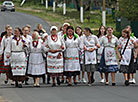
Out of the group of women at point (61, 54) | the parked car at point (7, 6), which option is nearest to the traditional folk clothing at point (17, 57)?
the group of women at point (61, 54)

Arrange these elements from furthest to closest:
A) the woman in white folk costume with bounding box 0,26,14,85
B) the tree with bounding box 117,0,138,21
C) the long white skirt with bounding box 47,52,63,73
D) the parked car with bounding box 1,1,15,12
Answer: the parked car with bounding box 1,1,15,12, the tree with bounding box 117,0,138,21, the woman in white folk costume with bounding box 0,26,14,85, the long white skirt with bounding box 47,52,63,73

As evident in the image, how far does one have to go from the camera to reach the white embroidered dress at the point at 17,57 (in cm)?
1587

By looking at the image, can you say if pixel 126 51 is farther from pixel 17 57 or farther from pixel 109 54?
pixel 17 57

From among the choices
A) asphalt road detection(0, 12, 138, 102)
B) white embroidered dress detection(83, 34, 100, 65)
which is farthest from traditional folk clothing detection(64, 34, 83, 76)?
asphalt road detection(0, 12, 138, 102)

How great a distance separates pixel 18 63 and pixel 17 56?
24 centimetres

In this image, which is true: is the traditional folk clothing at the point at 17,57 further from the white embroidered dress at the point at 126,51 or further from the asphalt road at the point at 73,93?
the white embroidered dress at the point at 126,51

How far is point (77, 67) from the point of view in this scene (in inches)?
648

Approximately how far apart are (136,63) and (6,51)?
14.2ft

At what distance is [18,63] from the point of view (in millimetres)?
15977

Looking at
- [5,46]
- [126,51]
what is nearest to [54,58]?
[5,46]

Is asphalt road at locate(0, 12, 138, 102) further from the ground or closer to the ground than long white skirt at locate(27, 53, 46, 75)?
closer to the ground

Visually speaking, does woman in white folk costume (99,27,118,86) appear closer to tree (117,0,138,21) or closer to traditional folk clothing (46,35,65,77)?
traditional folk clothing (46,35,65,77)

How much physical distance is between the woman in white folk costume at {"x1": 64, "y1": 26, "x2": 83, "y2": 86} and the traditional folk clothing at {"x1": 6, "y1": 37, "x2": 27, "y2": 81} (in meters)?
1.40

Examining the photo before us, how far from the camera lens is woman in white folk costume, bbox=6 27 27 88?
15.9m
